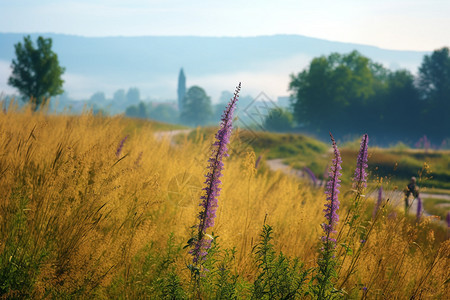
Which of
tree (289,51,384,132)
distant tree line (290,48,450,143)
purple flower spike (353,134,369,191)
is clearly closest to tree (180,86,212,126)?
tree (289,51,384,132)

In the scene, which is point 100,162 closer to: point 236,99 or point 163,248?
point 163,248

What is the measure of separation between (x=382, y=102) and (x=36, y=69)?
3433 centimetres

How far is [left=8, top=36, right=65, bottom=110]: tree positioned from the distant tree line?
2566 cm

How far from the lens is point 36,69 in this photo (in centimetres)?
3042

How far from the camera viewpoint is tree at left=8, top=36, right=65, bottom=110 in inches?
1192

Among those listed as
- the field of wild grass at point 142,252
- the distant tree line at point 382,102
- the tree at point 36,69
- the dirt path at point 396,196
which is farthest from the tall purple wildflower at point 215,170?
the distant tree line at point 382,102

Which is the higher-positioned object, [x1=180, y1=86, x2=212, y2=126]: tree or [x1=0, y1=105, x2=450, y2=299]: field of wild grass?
[x1=180, y1=86, x2=212, y2=126]: tree

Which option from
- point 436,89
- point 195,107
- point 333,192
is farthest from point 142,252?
point 195,107

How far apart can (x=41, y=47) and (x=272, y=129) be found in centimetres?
2933

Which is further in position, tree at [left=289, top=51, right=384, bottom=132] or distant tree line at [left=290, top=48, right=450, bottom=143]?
tree at [left=289, top=51, right=384, bottom=132]

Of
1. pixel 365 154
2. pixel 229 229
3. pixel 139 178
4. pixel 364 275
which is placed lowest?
pixel 364 275

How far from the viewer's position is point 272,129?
4984 cm

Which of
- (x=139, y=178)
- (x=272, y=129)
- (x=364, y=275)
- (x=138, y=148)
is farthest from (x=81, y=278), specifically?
(x=272, y=129)

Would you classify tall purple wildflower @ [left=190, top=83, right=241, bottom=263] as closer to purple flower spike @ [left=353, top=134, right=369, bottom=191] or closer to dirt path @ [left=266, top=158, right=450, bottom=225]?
purple flower spike @ [left=353, top=134, right=369, bottom=191]
